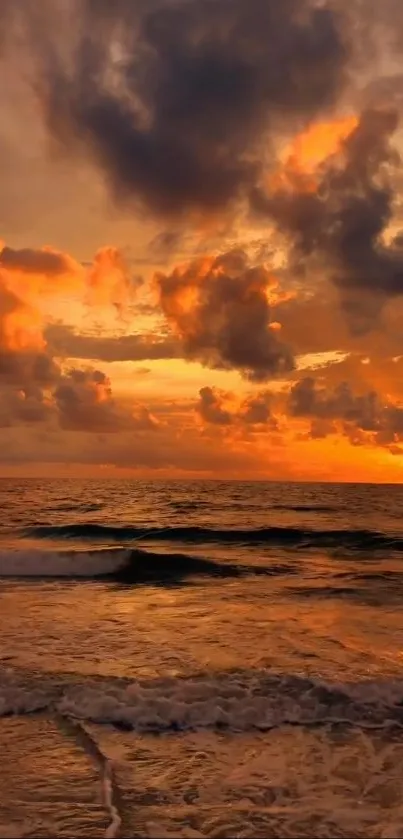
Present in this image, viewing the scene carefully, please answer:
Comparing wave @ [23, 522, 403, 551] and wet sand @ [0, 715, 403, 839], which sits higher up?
wet sand @ [0, 715, 403, 839]

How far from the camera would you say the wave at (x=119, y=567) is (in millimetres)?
26672

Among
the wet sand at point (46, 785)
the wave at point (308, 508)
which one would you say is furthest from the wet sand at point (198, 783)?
the wave at point (308, 508)

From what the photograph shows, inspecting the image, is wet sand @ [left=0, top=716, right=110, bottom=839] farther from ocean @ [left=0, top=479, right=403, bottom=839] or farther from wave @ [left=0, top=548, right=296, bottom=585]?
wave @ [left=0, top=548, right=296, bottom=585]

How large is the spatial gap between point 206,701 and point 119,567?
19.9 metres

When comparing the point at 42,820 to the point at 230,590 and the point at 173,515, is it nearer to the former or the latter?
the point at 230,590

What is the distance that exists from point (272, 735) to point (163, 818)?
2.83 metres

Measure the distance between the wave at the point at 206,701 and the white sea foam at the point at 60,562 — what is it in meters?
17.2

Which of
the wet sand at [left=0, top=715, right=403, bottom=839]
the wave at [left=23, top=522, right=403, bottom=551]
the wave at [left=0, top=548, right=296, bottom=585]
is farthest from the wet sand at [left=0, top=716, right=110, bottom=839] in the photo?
the wave at [left=23, top=522, right=403, bottom=551]

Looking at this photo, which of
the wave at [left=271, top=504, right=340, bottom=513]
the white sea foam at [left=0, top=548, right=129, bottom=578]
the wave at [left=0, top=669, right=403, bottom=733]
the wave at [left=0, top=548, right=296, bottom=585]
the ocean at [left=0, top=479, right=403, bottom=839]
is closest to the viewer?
the ocean at [left=0, top=479, right=403, bottom=839]

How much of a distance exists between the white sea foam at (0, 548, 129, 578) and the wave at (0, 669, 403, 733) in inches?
677

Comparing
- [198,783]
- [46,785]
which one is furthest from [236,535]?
[46,785]

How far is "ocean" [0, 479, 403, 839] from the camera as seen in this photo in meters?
6.71

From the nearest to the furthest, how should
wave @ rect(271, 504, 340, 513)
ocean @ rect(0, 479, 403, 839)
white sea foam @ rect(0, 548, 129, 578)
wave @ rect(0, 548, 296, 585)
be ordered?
ocean @ rect(0, 479, 403, 839)
wave @ rect(0, 548, 296, 585)
white sea foam @ rect(0, 548, 129, 578)
wave @ rect(271, 504, 340, 513)

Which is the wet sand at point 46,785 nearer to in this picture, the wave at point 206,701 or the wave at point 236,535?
the wave at point 206,701
